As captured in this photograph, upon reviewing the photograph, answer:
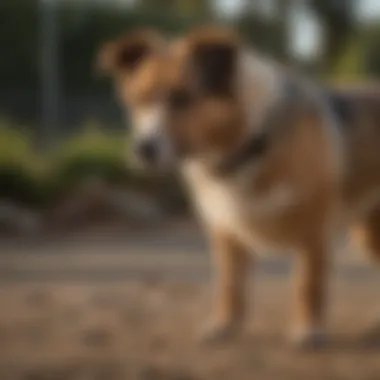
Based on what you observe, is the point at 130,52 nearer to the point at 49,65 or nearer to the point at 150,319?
the point at 150,319

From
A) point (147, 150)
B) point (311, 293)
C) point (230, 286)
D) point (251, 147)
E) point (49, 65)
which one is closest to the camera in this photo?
point (147, 150)

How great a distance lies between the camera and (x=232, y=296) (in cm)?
223

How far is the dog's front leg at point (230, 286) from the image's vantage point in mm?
2209

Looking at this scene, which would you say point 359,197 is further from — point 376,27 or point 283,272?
point 376,27

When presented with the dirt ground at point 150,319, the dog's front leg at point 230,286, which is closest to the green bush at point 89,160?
the dirt ground at point 150,319

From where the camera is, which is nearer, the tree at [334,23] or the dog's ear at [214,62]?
the dog's ear at [214,62]

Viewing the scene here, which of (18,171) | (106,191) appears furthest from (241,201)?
(18,171)

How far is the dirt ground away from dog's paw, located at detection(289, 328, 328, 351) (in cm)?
2

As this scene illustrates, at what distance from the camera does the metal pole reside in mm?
3822

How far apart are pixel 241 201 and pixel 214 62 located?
31 centimetres

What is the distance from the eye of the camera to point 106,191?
376cm

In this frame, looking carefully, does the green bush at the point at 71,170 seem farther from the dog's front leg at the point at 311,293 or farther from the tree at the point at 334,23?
the dog's front leg at the point at 311,293

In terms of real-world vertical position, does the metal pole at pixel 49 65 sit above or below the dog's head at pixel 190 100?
above

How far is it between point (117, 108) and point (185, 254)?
37.2 inches
